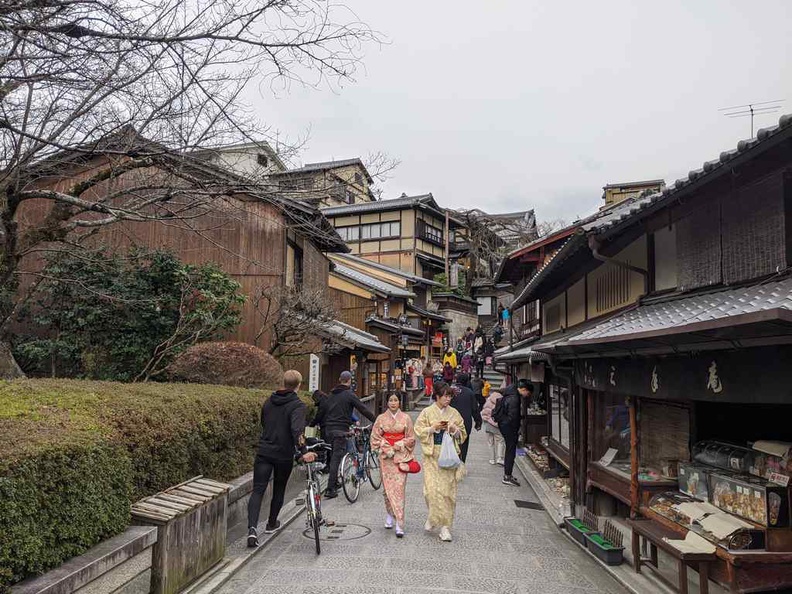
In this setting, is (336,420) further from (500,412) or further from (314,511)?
(500,412)

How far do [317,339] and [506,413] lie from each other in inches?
320

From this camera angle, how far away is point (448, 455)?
853 centimetres

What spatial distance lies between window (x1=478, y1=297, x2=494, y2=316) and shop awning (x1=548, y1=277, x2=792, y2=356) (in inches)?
1674

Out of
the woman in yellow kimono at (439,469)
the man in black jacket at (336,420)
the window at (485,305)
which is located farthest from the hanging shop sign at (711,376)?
the window at (485,305)

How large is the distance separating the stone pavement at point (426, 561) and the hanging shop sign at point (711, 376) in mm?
2313

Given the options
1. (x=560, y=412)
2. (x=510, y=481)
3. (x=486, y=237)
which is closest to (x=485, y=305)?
(x=486, y=237)

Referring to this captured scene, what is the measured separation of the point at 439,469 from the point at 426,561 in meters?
1.49

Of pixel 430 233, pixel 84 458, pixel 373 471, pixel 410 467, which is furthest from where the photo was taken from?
pixel 430 233

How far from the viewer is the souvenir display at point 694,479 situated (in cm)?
680

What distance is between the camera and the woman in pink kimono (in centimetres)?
854

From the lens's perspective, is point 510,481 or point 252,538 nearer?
point 252,538

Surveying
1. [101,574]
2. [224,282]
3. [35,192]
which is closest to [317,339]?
[224,282]

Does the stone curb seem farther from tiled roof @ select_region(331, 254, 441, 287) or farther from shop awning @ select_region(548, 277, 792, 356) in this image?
tiled roof @ select_region(331, 254, 441, 287)

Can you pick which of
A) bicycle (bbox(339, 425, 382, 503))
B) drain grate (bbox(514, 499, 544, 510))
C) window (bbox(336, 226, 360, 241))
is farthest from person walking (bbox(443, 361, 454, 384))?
drain grate (bbox(514, 499, 544, 510))
